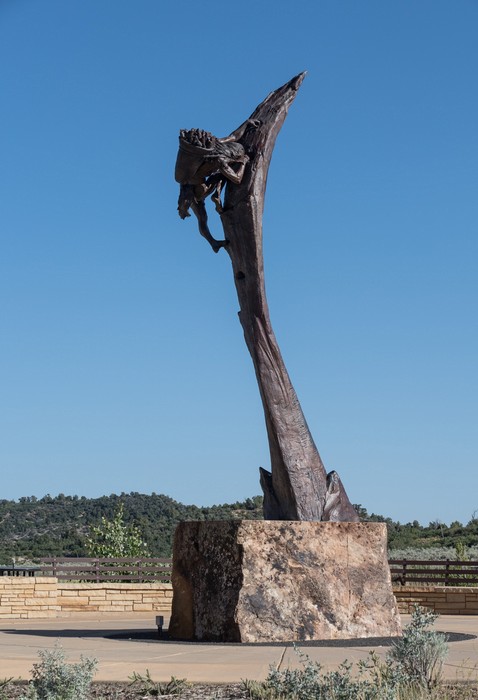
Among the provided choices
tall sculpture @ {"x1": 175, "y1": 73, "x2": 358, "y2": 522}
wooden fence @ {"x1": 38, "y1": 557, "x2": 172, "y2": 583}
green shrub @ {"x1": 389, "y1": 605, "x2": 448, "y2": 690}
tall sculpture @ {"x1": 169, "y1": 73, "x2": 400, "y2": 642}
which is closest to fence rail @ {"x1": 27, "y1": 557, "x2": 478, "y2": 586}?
wooden fence @ {"x1": 38, "y1": 557, "x2": 172, "y2": 583}

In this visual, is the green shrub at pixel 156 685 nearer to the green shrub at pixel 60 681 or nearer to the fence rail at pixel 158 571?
the green shrub at pixel 60 681

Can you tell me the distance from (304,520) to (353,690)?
208 inches

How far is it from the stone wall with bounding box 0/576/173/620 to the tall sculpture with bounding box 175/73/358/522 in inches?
250

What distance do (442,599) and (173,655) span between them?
30.2 ft

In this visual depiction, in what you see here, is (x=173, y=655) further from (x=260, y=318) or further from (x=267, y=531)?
(x=260, y=318)

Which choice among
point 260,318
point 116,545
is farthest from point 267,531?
point 116,545

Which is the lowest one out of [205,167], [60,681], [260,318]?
[60,681]

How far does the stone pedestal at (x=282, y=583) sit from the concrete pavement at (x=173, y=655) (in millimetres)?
438

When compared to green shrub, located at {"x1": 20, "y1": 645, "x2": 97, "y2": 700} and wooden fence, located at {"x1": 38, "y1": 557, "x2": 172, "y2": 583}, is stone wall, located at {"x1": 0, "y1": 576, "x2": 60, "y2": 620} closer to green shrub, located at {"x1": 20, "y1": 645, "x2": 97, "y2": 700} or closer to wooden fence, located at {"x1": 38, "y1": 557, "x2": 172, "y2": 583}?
wooden fence, located at {"x1": 38, "y1": 557, "x2": 172, "y2": 583}

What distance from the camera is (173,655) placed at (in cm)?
881

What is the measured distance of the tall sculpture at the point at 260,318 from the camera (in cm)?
1131

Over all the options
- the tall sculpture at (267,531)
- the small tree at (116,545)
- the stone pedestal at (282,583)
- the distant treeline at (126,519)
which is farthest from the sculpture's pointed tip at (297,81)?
the distant treeline at (126,519)

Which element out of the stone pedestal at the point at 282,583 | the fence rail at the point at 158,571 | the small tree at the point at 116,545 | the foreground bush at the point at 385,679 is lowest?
the foreground bush at the point at 385,679

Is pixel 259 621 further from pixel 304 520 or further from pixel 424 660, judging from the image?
pixel 424 660
